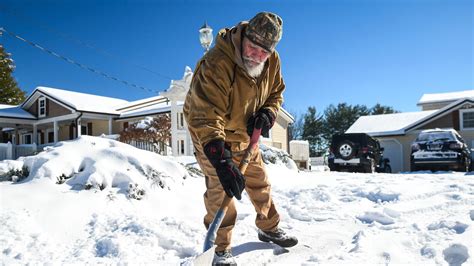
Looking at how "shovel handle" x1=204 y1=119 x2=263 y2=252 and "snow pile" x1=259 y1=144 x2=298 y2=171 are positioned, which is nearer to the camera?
"shovel handle" x1=204 y1=119 x2=263 y2=252

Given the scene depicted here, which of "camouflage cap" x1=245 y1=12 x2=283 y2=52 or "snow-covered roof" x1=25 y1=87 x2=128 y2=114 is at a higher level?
"snow-covered roof" x1=25 y1=87 x2=128 y2=114

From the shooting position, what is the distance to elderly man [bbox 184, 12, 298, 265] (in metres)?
2.08

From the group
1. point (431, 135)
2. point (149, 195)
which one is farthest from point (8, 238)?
point (431, 135)

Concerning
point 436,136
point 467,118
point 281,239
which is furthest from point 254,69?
point 467,118

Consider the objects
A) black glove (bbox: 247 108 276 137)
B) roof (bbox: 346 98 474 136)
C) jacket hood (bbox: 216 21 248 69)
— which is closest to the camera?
jacket hood (bbox: 216 21 248 69)

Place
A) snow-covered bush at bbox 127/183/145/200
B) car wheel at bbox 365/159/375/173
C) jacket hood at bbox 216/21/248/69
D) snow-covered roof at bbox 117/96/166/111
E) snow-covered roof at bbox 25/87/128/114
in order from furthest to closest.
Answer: snow-covered roof at bbox 117/96/166/111 → snow-covered roof at bbox 25/87/128/114 → car wheel at bbox 365/159/375/173 → snow-covered bush at bbox 127/183/145/200 → jacket hood at bbox 216/21/248/69

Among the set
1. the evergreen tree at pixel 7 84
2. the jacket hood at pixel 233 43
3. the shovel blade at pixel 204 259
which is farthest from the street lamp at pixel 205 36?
the evergreen tree at pixel 7 84

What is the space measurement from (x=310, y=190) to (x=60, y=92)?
67.6ft

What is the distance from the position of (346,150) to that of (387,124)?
41.6ft

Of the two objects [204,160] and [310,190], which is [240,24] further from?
[310,190]

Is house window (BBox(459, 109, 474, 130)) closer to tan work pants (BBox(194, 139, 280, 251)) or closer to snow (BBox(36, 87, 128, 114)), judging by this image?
snow (BBox(36, 87, 128, 114))

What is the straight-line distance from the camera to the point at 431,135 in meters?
10.3

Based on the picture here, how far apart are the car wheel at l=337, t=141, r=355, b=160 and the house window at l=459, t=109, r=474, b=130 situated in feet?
38.6

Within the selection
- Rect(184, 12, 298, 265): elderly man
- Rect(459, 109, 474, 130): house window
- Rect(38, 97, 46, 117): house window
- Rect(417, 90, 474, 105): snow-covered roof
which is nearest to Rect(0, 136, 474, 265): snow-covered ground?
Rect(184, 12, 298, 265): elderly man
